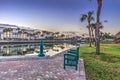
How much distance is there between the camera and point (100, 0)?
15633 mm

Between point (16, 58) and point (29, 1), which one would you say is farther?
point (29, 1)

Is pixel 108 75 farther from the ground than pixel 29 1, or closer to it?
closer to it

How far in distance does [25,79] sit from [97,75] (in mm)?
3057

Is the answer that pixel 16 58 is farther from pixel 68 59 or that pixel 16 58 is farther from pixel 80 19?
pixel 80 19

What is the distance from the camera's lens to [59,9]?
26.9 metres

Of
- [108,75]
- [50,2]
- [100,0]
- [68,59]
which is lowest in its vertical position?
[108,75]

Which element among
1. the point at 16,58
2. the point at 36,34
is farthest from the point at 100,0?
the point at 36,34

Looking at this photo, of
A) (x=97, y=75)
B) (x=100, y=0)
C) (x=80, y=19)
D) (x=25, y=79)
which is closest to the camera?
(x=25, y=79)

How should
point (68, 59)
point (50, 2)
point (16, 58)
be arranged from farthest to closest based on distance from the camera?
point (50, 2) → point (16, 58) → point (68, 59)

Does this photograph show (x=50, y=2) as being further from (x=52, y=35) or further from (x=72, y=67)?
(x=52, y=35)

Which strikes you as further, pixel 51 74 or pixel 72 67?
pixel 72 67

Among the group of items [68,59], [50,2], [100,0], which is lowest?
[68,59]

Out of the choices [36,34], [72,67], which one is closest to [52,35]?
[36,34]

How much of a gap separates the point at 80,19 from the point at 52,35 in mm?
51611
